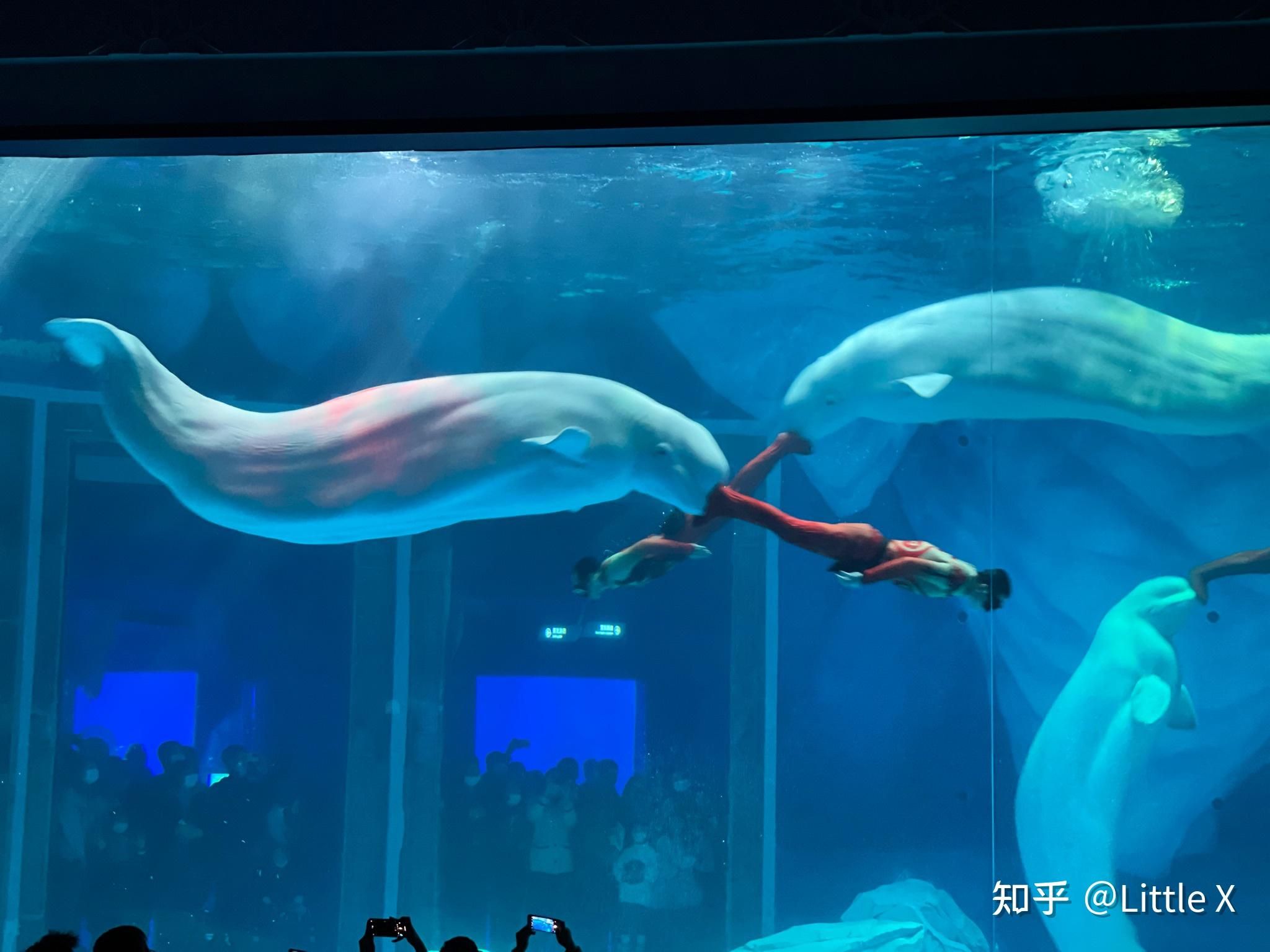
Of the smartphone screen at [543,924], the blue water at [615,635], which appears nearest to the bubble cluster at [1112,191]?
the blue water at [615,635]

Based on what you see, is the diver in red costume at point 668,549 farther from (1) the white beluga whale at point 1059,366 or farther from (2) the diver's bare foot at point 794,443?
(1) the white beluga whale at point 1059,366

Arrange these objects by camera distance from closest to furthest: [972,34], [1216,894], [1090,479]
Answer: [972,34] → [1216,894] → [1090,479]

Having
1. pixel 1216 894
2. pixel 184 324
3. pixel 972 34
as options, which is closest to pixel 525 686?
pixel 184 324

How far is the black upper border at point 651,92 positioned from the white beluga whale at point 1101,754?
4057 millimetres

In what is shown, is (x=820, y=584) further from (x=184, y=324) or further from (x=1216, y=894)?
(x=184, y=324)

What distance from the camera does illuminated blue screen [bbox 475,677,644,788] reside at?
7.49m

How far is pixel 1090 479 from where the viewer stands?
25.1ft

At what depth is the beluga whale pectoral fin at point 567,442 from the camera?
6957 mm

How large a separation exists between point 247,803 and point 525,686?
219cm

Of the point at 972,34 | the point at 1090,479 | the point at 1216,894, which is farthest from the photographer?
the point at 1090,479
